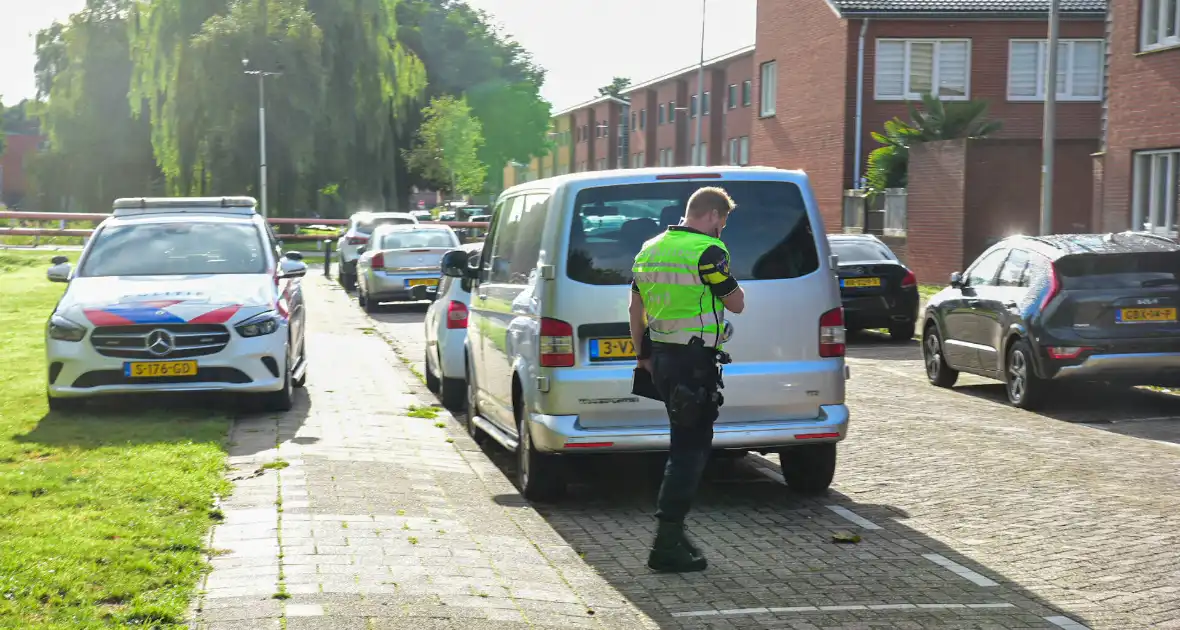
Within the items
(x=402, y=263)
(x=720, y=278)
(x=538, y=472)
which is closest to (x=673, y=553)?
(x=720, y=278)

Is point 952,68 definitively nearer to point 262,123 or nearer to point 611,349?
point 262,123

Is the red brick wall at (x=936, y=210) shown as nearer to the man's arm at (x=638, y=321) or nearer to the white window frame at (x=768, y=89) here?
the white window frame at (x=768, y=89)

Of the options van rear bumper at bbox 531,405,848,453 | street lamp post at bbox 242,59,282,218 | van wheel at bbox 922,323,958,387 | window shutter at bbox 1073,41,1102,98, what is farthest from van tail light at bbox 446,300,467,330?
street lamp post at bbox 242,59,282,218

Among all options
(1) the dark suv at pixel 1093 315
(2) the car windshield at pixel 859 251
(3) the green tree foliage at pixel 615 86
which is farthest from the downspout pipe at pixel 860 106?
(3) the green tree foliage at pixel 615 86

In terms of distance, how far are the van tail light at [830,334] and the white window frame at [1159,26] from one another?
1653 cm

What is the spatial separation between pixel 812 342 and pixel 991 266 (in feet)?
22.2

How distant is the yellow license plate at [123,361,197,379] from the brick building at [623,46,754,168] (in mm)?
47422

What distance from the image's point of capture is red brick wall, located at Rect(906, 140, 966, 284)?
30.0 meters

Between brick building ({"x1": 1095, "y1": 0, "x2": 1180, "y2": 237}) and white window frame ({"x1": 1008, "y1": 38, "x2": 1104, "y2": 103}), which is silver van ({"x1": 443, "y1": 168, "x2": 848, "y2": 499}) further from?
white window frame ({"x1": 1008, "y1": 38, "x2": 1104, "y2": 103})

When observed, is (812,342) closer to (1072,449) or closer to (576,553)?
(576,553)

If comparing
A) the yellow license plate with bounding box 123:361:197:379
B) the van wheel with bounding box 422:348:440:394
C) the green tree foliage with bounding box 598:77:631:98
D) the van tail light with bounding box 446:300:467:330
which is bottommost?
the van wheel with bounding box 422:348:440:394

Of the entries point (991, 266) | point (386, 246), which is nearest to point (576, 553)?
point (991, 266)

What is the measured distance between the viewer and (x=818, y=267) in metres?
8.19

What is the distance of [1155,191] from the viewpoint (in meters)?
23.6
